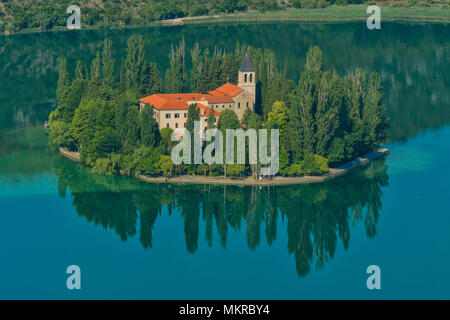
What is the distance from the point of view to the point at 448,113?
125 m

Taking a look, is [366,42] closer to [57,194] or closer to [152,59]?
[152,59]

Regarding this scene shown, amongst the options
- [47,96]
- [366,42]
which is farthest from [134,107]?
[366,42]

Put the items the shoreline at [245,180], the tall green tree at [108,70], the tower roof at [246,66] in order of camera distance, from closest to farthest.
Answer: the shoreline at [245,180] < the tower roof at [246,66] < the tall green tree at [108,70]

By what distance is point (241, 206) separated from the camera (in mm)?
84625

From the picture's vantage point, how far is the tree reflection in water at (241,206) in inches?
3088

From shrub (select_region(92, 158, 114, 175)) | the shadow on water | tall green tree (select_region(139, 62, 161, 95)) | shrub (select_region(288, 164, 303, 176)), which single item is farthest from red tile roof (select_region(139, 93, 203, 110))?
the shadow on water

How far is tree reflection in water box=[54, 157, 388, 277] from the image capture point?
78.4 meters

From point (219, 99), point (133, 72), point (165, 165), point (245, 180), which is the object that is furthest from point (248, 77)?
point (133, 72)

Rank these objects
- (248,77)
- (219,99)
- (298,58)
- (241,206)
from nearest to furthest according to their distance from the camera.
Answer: (241,206) < (219,99) < (248,77) < (298,58)

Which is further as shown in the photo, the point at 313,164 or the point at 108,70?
the point at 108,70

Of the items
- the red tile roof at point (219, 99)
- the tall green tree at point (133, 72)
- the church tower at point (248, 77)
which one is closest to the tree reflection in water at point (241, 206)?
the red tile roof at point (219, 99)

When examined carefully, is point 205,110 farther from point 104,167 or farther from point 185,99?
point 104,167

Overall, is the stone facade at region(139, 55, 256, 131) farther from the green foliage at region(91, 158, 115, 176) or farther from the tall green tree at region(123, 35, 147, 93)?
the tall green tree at region(123, 35, 147, 93)

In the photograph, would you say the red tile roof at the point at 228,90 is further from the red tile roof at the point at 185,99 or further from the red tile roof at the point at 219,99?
the red tile roof at the point at 219,99
